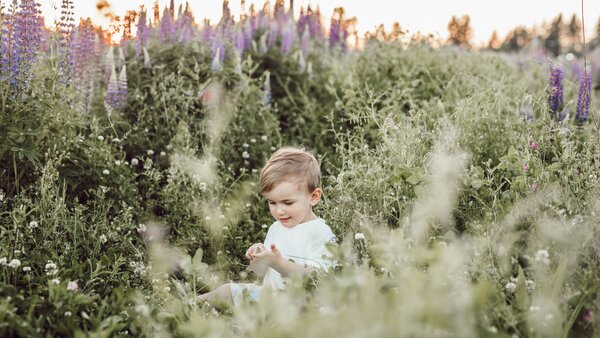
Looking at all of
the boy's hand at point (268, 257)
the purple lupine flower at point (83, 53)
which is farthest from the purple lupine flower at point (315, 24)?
the boy's hand at point (268, 257)

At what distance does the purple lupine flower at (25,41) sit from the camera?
3.74 meters

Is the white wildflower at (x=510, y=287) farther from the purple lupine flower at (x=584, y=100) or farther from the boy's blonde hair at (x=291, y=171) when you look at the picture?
the purple lupine flower at (x=584, y=100)

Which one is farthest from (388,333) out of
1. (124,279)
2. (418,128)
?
(418,128)

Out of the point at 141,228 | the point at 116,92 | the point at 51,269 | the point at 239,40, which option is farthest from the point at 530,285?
the point at 239,40

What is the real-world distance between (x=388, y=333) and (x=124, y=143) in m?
3.27

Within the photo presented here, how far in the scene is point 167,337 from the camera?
2.51 m

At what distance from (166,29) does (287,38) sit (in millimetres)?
1311

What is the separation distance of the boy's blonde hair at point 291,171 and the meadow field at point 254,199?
215 mm

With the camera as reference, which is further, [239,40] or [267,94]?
[239,40]

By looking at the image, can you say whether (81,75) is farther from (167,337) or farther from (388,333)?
(388,333)

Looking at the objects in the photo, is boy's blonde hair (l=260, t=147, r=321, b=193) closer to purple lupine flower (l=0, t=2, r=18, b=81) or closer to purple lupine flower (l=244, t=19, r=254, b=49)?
purple lupine flower (l=0, t=2, r=18, b=81)

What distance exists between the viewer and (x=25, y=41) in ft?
12.6

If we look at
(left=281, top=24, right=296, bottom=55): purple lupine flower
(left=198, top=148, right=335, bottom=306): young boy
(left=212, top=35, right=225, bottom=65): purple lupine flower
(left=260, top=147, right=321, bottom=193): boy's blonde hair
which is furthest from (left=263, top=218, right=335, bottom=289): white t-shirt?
(left=281, top=24, right=296, bottom=55): purple lupine flower

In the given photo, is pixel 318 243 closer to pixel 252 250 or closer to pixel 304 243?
pixel 304 243
